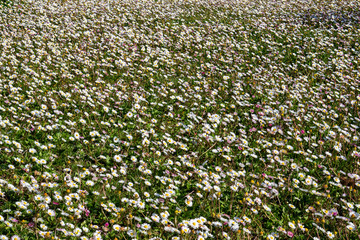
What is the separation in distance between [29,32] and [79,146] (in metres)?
5.77

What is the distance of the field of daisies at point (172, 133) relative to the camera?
11.8 feet

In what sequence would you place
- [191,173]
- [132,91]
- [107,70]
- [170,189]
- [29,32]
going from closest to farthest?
[170,189] < [191,173] < [132,91] < [107,70] < [29,32]

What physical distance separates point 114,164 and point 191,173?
1091mm

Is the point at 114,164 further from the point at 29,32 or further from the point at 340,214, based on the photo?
the point at 29,32

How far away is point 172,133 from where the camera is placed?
17.8 feet

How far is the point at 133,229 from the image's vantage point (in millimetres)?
3414

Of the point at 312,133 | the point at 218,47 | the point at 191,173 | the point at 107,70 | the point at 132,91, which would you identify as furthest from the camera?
the point at 218,47

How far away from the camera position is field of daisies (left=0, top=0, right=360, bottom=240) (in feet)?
11.8

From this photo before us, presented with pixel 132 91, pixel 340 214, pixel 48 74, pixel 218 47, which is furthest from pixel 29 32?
pixel 340 214

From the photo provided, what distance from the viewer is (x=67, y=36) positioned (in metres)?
9.03

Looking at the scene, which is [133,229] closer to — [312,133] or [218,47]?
[312,133]

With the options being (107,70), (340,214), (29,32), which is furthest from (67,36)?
(340,214)

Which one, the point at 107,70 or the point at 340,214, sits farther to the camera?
the point at 107,70

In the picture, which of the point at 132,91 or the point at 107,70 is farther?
the point at 107,70
